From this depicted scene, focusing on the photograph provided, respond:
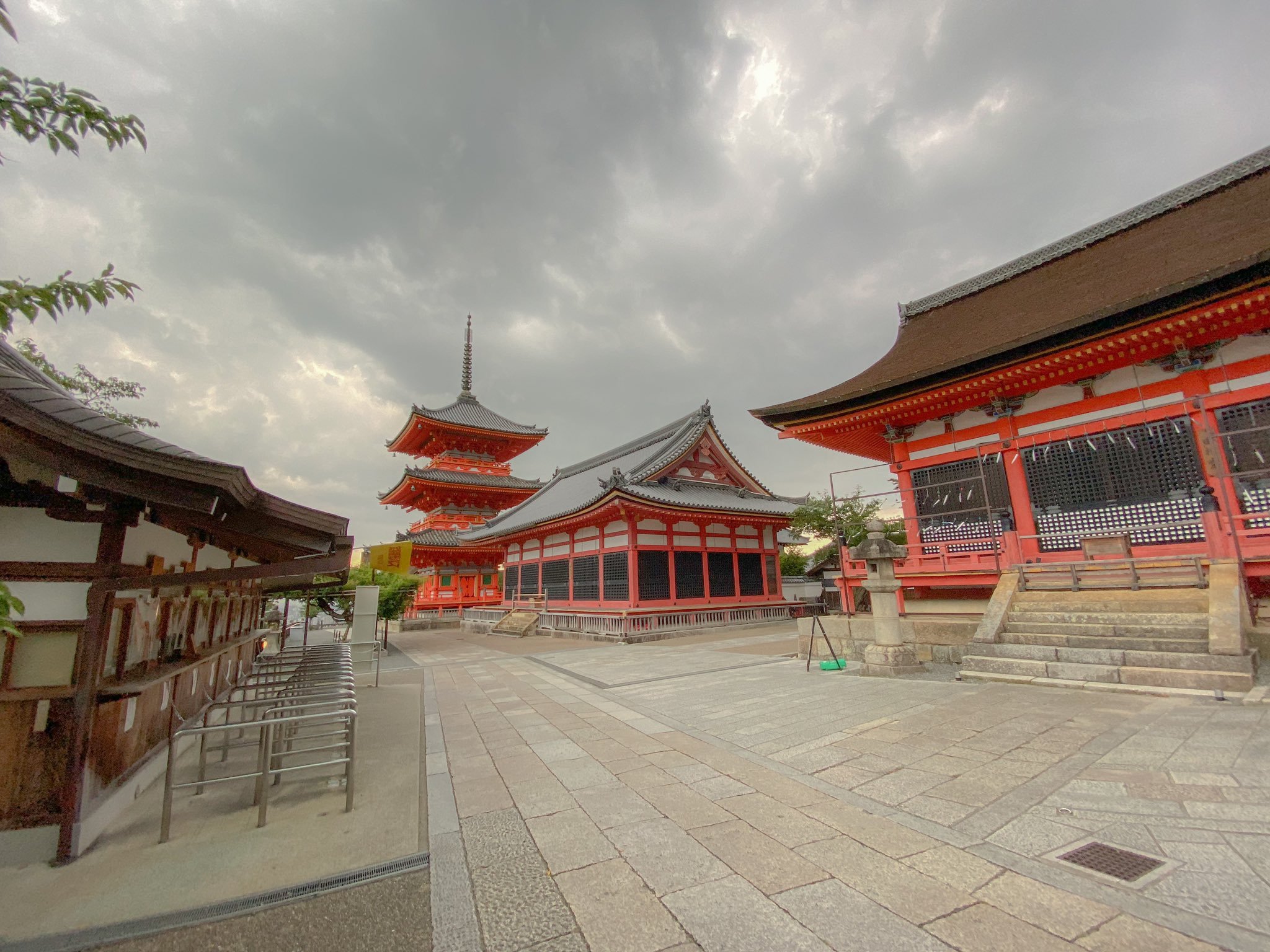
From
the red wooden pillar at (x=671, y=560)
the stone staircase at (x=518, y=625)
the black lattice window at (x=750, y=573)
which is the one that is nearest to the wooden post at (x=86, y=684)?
the red wooden pillar at (x=671, y=560)

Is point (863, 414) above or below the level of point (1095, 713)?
above

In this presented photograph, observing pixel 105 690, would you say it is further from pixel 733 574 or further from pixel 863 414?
pixel 733 574

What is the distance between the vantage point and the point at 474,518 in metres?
29.4

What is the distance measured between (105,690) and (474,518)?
1046 inches

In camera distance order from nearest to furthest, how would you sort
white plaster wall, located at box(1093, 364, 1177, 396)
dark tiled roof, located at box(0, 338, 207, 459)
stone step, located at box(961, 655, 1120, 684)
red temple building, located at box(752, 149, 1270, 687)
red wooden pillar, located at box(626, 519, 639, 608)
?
dark tiled roof, located at box(0, 338, 207, 459) < stone step, located at box(961, 655, 1120, 684) < red temple building, located at box(752, 149, 1270, 687) < white plaster wall, located at box(1093, 364, 1177, 396) < red wooden pillar, located at box(626, 519, 639, 608)

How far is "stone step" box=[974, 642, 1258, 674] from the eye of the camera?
17.6ft

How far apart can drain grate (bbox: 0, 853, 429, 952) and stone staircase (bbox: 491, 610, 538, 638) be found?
15976 millimetres

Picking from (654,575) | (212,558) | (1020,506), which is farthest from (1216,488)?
(212,558)

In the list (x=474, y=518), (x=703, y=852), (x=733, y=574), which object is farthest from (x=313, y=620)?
(x=703, y=852)

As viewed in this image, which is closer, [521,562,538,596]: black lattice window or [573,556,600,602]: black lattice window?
[573,556,600,602]: black lattice window

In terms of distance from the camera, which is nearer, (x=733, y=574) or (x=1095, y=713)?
(x=1095, y=713)

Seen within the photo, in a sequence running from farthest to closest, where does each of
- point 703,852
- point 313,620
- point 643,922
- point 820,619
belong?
point 313,620 → point 820,619 → point 703,852 → point 643,922

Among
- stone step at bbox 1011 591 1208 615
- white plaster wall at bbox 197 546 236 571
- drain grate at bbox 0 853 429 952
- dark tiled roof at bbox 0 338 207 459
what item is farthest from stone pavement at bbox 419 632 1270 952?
white plaster wall at bbox 197 546 236 571

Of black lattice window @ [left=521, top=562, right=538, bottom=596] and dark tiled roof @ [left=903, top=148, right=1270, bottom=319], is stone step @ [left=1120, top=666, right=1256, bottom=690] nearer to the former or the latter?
dark tiled roof @ [left=903, top=148, right=1270, bottom=319]
